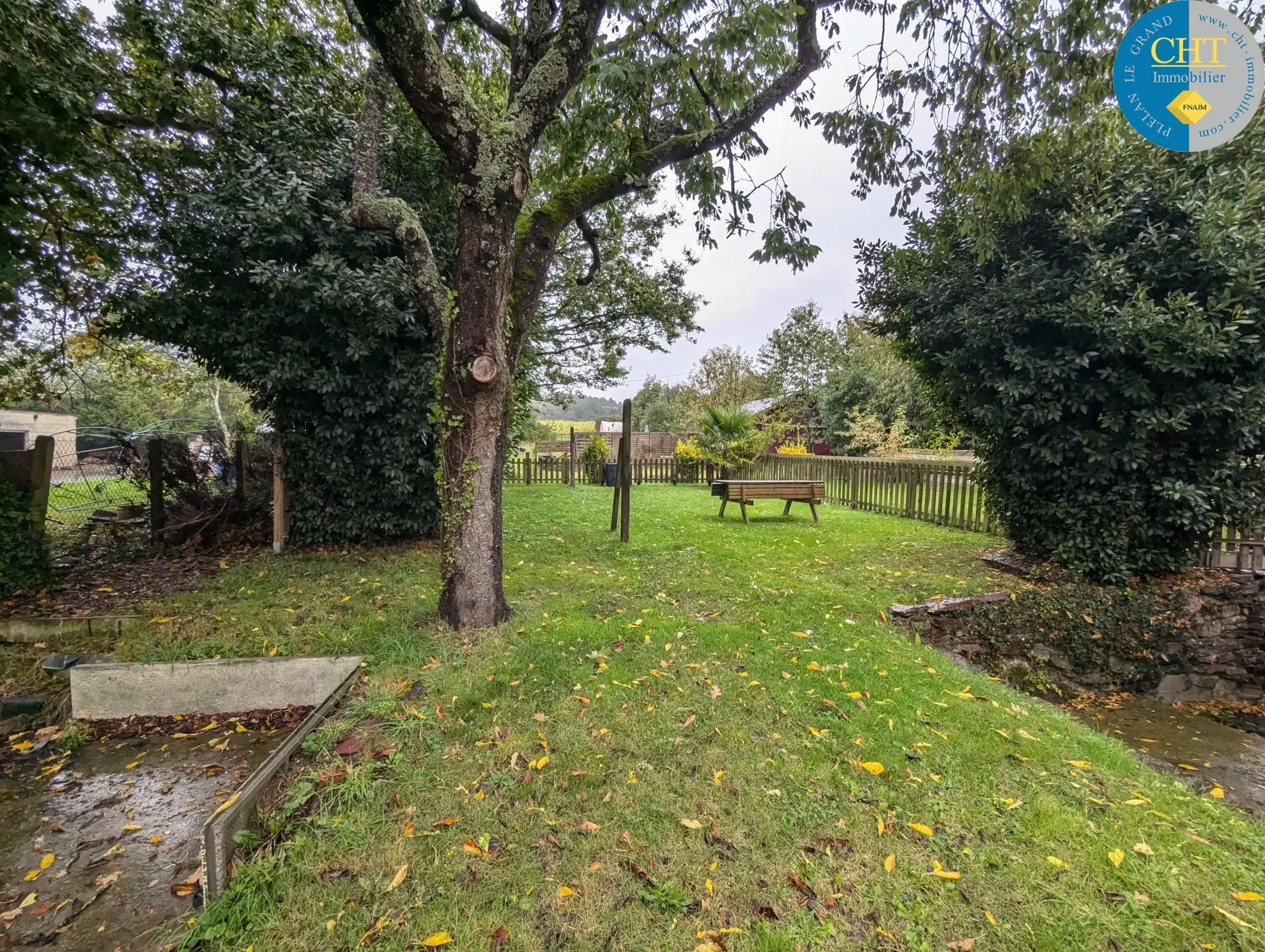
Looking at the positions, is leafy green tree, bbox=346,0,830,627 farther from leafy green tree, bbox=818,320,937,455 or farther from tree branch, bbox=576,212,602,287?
leafy green tree, bbox=818,320,937,455

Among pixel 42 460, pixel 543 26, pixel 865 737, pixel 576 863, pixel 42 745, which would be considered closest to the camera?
pixel 576 863

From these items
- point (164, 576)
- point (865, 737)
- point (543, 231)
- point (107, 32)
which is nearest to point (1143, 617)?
point (865, 737)

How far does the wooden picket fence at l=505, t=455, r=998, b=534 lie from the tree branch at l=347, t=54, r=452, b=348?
6909 mm

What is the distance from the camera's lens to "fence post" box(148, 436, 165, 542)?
6.69 m

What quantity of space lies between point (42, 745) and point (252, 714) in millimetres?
1175

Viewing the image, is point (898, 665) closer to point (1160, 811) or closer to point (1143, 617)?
point (1160, 811)

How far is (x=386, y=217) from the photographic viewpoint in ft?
14.1

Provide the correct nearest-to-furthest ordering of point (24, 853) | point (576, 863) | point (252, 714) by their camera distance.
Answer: point (576, 863), point (24, 853), point (252, 714)

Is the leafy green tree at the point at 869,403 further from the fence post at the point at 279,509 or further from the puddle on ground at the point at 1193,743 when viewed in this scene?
the fence post at the point at 279,509

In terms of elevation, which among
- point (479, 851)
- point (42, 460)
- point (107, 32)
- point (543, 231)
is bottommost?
point (479, 851)

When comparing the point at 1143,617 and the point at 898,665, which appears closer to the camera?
the point at 898,665

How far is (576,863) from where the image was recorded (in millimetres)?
2121

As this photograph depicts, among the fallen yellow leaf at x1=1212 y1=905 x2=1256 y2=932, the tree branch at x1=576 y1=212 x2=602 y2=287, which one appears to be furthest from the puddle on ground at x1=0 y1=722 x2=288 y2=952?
the tree branch at x1=576 y1=212 x2=602 y2=287

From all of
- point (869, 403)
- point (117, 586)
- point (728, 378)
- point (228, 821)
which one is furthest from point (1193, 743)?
point (728, 378)
